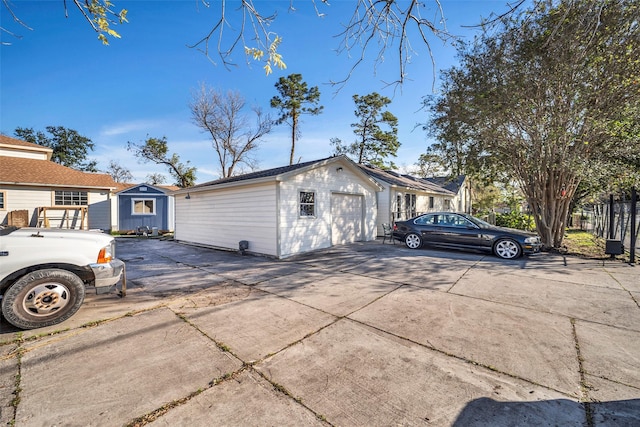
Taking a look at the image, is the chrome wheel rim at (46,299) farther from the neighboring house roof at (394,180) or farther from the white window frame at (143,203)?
the white window frame at (143,203)

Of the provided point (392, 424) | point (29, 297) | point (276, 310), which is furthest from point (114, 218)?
point (392, 424)

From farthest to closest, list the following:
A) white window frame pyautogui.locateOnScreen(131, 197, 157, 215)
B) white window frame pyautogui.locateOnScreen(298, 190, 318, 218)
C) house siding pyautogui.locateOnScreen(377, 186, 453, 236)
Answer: white window frame pyautogui.locateOnScreen(131, 197, 157, 215), house siding pyautogui.locateOnScreen(377, 186, 453, 236), white window frame pyautogui.locateOnScreen(298, 190, 318, 218)

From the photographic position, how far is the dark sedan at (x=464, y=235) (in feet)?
26.1

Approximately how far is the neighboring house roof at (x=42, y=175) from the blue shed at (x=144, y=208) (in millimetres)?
1345

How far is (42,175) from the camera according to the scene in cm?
1487

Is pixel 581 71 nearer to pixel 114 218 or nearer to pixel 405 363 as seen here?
pixel 405 363

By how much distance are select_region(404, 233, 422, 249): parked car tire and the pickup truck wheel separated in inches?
362

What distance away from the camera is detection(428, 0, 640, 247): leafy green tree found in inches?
269

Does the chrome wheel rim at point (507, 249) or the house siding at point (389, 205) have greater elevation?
the house siding at point (389, 205)

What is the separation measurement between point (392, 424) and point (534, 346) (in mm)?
2176

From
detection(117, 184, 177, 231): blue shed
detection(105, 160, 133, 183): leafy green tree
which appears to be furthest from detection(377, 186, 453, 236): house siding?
detection(105, 160, 133, 183): leafy green tree

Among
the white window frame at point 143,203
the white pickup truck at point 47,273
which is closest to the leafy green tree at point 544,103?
the white pickup truck at point 47,273

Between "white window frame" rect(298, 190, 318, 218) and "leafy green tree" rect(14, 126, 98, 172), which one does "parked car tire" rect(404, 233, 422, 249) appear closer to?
"white window frame" rect(298, 190, 318, 218)

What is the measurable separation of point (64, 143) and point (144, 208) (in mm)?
34130
